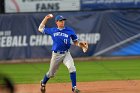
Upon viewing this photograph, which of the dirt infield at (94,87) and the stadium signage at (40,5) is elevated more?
the stadium signage at (40,5)

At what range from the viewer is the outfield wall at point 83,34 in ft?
58.1

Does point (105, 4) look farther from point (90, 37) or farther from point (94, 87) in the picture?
point (94, 87)

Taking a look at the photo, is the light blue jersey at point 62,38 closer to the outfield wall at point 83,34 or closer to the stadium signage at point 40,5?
the outfield wall at point 83,34

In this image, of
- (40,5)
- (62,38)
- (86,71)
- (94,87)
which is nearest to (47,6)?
(40,5)

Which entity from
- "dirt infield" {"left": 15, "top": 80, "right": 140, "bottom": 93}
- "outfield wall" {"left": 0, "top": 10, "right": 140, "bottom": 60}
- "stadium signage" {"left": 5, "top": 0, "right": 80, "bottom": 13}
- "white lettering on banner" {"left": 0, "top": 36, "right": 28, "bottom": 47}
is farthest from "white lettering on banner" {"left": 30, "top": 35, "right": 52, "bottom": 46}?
"dirt infield" {"left": 15, "top": 80, "right": 140, "bottom": 93}

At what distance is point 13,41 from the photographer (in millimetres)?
17641

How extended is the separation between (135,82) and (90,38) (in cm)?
711

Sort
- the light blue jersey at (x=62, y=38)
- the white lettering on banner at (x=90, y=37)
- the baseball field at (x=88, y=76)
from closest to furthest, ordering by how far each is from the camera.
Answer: the light blue jersey at (x=62, y=38), the baseball field at (x=88, y=76), the white lettering on banner at (x=90, y=37)

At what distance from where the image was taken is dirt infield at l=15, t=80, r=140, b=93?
972 cm

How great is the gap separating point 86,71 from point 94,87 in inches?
151

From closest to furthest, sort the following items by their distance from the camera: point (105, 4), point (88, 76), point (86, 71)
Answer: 1. point (88, 76)
2. point (86, 71)
3. point (105, 4)

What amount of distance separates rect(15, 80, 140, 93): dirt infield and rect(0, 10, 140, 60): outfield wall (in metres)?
6.73

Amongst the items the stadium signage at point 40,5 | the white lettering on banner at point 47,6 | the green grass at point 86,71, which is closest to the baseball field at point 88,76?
the green grass at point 86,71

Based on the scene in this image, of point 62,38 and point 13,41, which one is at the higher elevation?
point 62,38
